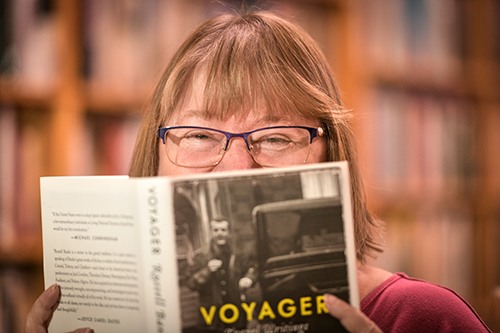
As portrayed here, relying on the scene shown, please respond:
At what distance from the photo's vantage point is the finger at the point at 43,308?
0.63m

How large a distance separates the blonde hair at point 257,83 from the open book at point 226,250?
256 mm

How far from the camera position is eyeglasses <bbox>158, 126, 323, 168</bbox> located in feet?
2.57

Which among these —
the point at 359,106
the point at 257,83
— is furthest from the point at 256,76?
the point at 359,106

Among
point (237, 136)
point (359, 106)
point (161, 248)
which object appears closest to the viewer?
point (161, 248)

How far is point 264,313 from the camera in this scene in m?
0.56

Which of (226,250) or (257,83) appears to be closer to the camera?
(226,250)

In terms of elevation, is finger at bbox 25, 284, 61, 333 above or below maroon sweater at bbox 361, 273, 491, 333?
above

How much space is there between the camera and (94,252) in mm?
595

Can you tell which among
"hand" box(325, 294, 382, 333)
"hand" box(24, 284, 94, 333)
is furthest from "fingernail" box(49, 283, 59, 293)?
"hand" box(325, 294, 382, 333)

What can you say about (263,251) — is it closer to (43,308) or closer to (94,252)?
(94,252)

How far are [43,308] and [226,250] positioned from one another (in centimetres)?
31

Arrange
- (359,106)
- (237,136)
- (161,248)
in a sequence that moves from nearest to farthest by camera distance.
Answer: (161,248) < (237,136) < (359,106)

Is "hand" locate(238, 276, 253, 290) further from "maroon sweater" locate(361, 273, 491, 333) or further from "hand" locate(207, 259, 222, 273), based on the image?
"maroon sweater" locate(361, 273, 491, 333)

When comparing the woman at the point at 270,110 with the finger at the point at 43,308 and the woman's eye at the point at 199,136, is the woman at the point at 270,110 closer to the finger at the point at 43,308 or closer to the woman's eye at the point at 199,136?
the woman's eye at the point at 199,136
